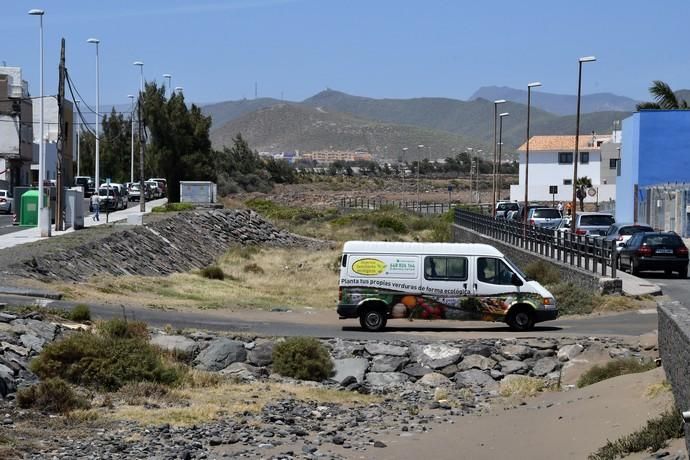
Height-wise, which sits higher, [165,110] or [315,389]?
[165,110]

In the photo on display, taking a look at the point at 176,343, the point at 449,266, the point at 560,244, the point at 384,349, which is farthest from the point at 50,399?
the point at 560,244

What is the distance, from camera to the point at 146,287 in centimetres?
3444

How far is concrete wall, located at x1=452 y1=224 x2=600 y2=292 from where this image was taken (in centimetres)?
3200

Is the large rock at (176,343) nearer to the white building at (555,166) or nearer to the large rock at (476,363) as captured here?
the large rock at (476,363)

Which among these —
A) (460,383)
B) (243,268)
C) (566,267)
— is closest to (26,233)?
(243,268)

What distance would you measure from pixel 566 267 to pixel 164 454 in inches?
889

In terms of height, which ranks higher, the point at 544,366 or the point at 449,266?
the point at 449,266

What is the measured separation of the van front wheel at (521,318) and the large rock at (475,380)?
4.34 metres

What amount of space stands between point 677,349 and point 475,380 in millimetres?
8120

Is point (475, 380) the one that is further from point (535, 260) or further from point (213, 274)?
point (213, 274)

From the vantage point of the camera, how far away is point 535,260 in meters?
40.3

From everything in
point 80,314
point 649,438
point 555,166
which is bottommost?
point 80,314

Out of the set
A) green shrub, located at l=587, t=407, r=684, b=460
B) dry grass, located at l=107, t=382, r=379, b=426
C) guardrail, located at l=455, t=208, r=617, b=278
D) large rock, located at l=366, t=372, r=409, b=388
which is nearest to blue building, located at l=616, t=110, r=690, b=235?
guardrail, located at l=455, t=208, r=617, b=278

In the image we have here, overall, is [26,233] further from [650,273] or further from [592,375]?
[592,375]
